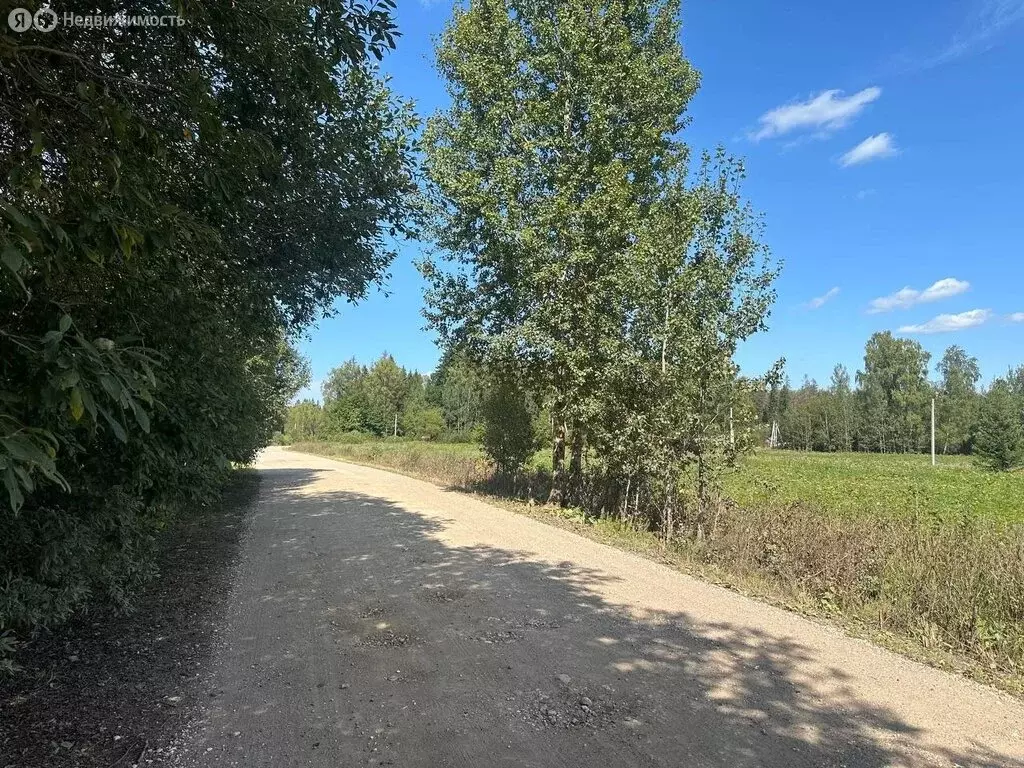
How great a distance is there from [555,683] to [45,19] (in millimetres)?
4742

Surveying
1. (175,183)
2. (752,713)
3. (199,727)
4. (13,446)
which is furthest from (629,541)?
(13,446)

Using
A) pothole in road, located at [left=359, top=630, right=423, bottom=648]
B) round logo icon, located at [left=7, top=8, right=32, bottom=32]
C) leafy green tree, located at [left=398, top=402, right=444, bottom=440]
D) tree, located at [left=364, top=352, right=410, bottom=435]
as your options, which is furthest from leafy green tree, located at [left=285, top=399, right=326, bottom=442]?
round logo icon, located at [left=7, top=8, right=32, bottom=32]

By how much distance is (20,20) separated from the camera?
2650mm

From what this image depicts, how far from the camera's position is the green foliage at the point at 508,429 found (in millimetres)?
16312

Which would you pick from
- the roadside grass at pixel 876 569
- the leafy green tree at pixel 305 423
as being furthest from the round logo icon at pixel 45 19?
the leafy green tree at pixel 305 423

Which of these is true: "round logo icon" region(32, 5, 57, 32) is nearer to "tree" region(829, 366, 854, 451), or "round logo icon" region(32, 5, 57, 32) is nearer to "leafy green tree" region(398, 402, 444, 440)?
"leafy green tree" region(398, 402, 444, 440)

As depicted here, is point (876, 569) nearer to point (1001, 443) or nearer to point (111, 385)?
point (111, 385)

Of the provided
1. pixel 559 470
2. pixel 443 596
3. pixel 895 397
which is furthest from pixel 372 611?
pixel 895 397

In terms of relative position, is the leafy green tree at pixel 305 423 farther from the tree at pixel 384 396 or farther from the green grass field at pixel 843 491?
the green grass field at pixel 843 491

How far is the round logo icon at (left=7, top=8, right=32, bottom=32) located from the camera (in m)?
2.51

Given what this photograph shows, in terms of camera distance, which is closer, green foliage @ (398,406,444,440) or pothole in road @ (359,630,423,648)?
pothole in road @ (359,630,423,648)

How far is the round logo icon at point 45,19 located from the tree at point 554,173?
32.7 ft

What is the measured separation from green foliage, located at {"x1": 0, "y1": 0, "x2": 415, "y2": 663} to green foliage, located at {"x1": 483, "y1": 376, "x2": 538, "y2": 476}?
10446mm

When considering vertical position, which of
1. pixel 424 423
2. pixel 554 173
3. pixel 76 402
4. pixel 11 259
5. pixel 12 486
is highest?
pixel 554 173
